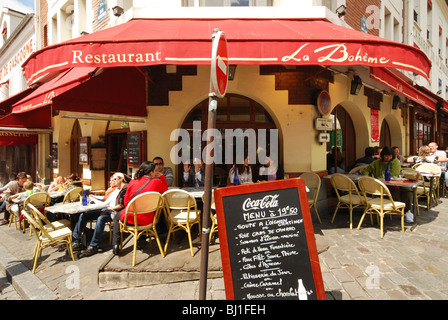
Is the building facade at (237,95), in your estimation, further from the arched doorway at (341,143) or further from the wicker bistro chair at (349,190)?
the wicker bistro chair at (349,190)

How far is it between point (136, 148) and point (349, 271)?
4.95 m

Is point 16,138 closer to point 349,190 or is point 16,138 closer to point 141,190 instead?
point 141,190

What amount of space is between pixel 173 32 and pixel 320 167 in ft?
14.3

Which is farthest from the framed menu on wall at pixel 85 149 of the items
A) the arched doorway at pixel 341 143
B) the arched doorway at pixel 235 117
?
the arched doorway at pixel 341 143

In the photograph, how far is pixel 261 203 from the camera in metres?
2.20

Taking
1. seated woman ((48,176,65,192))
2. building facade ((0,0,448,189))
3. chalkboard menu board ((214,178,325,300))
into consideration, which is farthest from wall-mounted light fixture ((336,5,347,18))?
→ seated woman ((48,176,65,192))

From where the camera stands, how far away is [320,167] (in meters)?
5.86

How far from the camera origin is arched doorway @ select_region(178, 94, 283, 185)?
18.8ft

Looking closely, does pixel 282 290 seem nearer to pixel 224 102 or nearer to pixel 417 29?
pixel 224 102

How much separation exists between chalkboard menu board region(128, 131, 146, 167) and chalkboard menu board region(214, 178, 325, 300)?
13.3ft

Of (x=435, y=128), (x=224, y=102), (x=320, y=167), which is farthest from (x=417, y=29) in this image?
(x=224, y=102)

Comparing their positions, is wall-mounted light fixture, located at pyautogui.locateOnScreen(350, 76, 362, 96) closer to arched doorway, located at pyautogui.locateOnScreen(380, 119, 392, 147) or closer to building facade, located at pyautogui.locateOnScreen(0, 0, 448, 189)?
building facade, located at pyautogui.locateOnScreen(0, 0, 448, 189)

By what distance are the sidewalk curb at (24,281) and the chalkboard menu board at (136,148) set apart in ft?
9.18

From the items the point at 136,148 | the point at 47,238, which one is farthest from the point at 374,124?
the point at 47,238
